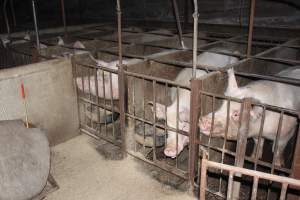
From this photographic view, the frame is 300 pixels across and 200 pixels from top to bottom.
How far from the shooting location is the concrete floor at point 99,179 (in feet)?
11.9

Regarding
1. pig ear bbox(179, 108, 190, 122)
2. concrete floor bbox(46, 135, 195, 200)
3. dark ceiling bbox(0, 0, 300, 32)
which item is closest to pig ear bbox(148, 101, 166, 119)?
pig ear bbox(179, 108, 190, 122)

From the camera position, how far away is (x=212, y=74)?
3.52 m

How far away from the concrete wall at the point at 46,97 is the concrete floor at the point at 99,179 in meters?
0.41

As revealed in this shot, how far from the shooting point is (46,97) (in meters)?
4.54

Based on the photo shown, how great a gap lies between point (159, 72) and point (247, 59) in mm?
1273

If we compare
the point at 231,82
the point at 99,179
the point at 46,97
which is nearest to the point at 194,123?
the point at 231,82

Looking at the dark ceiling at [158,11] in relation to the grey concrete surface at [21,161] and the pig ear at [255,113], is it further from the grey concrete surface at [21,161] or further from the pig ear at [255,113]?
the grey concrete surface at [21,161]

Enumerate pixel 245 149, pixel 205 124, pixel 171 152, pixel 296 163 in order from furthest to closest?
pixel 171 152
pixel 205 124
pixel 245 149
pixel 296 163

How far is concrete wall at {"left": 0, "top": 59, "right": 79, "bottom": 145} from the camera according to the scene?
4.13m

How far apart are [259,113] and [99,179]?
2.16 meters

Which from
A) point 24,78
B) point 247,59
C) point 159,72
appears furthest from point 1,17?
point 247,59

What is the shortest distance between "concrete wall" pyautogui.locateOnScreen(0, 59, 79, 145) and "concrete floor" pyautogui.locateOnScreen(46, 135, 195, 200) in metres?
0.41

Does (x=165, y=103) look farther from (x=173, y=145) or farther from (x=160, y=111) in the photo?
(x=173, y=145)

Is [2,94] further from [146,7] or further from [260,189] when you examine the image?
[146,7]
